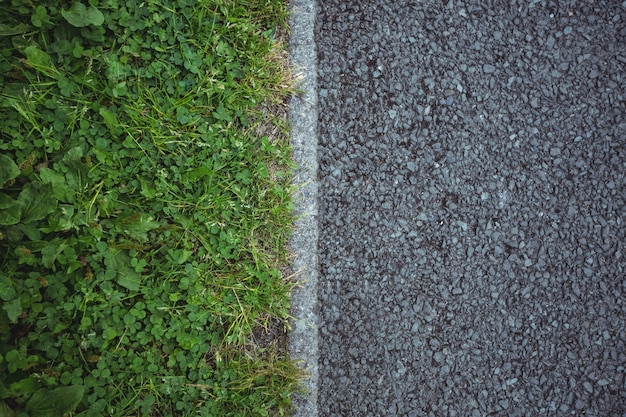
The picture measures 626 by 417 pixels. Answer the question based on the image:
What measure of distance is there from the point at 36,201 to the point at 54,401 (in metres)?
0.83

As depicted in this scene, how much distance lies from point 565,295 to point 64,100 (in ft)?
8.53

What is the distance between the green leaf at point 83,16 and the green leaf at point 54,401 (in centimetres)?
156

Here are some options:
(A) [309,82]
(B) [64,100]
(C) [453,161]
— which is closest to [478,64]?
(C) [453,161]

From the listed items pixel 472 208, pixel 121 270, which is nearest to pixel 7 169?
pixel 121 270

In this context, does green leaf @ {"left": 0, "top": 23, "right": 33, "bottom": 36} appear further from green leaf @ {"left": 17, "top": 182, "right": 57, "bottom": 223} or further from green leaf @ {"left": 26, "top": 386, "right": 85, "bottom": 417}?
green leaf @ {"left": 26, "top": 386, "right": 85, "bottom": 417}

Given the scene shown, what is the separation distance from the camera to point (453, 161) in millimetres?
2824

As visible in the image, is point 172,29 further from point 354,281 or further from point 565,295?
point 565,295

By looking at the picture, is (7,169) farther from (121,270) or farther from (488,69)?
(488,69)

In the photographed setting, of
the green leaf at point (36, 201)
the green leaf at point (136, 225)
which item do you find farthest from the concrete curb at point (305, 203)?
the green leaf at point (36, 201)

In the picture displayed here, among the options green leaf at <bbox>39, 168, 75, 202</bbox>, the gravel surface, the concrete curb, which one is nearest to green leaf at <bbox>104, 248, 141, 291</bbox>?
green leaf at <bbox>39, 168, 75, 202</bbox>

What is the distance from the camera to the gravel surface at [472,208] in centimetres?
271

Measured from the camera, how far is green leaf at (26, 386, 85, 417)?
222cm

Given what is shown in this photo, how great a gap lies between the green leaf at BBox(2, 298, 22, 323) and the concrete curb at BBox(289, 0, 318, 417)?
1196mm

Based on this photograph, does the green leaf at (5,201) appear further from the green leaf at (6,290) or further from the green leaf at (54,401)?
the green leaf at (54,401)
